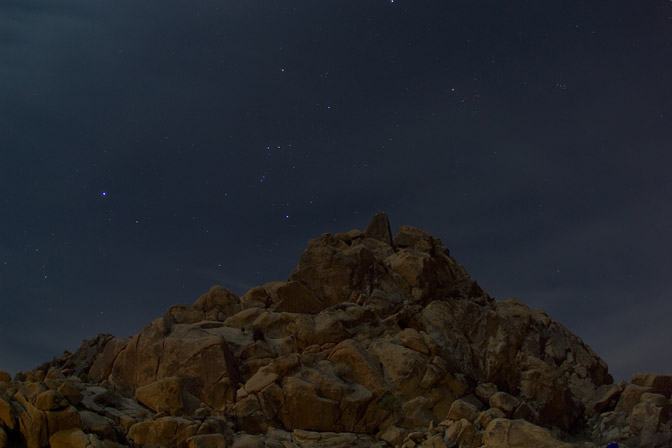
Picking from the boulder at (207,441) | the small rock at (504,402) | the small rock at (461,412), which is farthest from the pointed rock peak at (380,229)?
the boulder at (207,441)

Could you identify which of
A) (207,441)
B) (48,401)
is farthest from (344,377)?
(48,401)

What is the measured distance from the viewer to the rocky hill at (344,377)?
1090 inches

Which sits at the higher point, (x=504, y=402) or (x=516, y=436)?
(x=504, y=402)

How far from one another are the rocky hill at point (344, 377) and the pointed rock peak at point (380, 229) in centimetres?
194

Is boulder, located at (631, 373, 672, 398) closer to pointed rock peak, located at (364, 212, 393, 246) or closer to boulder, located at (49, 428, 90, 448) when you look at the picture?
pointed rock peak, located at (364, 212, 393, 246)

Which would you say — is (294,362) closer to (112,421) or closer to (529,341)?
(112,421)

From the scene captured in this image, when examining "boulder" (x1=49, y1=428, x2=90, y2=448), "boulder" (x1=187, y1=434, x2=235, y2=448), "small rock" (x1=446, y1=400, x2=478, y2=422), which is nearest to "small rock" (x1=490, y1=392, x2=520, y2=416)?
"small rock" (x1=446, y1=400, x2=478, y2=422)

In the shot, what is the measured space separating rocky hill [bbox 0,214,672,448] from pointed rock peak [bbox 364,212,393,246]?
1.94 meters

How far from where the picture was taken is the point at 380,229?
165 ft

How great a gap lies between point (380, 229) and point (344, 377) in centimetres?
1889

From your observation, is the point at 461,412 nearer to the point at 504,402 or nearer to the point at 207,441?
the point at 504,402

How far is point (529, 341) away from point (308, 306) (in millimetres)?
17638

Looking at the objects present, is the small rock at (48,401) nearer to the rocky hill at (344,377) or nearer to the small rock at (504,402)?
the rocky hill at (344,377)

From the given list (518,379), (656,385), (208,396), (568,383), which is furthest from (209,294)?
(656,385)
